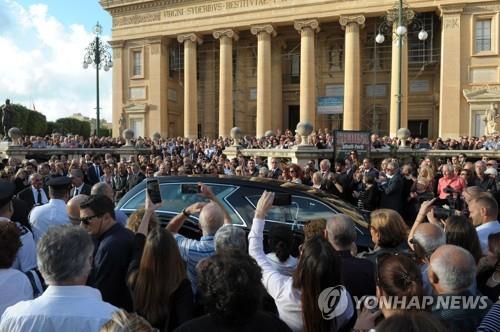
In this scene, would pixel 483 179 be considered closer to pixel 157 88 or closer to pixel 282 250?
pixel 282 250

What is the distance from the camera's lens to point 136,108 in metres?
40.9

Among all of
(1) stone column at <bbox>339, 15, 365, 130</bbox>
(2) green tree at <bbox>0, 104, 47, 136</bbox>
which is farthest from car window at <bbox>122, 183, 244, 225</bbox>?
(2) green tree at <bbox>0, 104, 47, 136</bbox>

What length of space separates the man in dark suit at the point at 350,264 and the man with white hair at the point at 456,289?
518 millimetres

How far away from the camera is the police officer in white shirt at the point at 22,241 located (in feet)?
13.0

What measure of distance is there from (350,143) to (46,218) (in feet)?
33.8

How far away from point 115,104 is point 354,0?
22269 mm

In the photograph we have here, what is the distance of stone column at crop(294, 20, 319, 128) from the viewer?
34594 mm

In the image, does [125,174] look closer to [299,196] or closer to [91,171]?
[91,171]

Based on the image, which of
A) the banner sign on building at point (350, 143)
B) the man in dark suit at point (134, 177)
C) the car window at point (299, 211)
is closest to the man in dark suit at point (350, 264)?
the car window at point (299, 211)

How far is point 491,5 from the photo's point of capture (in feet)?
98.6

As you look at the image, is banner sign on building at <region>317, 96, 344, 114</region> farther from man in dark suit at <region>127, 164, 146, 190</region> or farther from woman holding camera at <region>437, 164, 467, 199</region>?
woman holding camera at <region>437, 164, 467, 199</region>

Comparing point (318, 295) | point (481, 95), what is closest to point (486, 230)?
point (318, 295)

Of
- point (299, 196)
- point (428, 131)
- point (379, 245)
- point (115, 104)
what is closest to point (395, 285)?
point (379, 245)

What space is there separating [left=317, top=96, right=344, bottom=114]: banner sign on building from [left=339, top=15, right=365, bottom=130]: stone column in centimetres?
207
